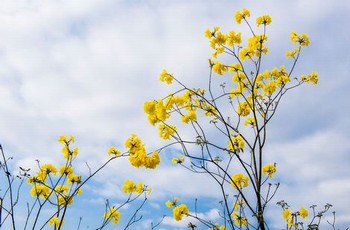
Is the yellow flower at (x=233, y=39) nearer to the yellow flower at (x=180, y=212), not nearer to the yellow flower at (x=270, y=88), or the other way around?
the yellow flower at (x=270, y=88)

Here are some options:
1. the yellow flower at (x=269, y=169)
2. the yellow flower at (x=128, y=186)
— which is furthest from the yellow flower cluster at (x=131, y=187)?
the yellow flower at (x=269, y=169)

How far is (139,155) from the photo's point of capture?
4469 millimetres

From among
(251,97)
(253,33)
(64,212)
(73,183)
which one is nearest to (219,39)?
(253,33)

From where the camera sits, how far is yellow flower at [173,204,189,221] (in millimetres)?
5762

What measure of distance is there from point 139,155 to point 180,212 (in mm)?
1663

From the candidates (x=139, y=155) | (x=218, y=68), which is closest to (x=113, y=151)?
(x=139, y=155)

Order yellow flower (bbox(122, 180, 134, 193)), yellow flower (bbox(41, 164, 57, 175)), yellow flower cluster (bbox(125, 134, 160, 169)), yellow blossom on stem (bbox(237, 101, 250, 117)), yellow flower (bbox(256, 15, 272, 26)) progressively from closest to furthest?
yellow flower cluster (bbox(125, 134, 160, 169)) < yellow flower (bbox(41, 164, 57, 175)) < yellow flower (bbox(122, 180, 134, 193)) < yellow flower (bbox(256, 15, 272, 26)) < yellow blossom on stem (bbox(237, 101, 250, 117))

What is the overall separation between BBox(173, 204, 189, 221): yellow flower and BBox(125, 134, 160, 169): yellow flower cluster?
1442 millimetres

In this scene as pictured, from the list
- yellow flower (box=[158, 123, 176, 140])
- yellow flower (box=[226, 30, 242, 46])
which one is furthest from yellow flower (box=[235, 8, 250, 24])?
yellow flower (box=[158, 123, 176, 140])

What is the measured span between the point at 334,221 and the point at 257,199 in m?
1.78

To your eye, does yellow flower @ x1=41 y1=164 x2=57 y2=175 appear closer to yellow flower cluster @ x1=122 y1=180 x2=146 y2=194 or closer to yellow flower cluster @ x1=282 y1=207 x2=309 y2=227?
yellow flower cluster @ x1=122 y1=180 x2=146 y2=194

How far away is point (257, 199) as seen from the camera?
5.44 meters

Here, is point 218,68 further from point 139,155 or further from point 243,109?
point 139,155

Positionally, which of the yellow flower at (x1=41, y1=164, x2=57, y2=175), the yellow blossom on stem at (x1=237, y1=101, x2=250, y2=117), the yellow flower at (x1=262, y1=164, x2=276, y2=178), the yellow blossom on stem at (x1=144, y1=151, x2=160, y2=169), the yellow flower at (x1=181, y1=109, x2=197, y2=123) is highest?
the yellow blossom on stem at (x1=237, y1=101, x2=250, y2=117)
